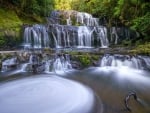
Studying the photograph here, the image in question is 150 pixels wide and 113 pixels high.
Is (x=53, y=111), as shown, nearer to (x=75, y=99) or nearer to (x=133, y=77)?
(x=75, y=99)

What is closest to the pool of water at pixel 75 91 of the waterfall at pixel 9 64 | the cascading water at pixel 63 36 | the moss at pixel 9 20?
the waterfall at pixel 9 64

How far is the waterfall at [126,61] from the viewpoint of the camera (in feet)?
33.4

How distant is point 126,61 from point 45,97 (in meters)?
5.57

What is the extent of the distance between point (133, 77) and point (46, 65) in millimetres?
3689

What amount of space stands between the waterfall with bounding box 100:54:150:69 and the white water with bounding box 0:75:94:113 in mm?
3321

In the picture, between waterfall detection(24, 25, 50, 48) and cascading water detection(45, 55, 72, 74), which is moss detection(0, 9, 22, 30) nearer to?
waterfall detection(24, 25, 50, 48)

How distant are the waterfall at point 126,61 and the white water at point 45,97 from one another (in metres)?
3.32

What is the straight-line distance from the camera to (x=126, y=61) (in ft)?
33.9

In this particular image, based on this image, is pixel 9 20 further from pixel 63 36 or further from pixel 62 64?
pixel 62 64

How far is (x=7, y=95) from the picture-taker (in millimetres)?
6027

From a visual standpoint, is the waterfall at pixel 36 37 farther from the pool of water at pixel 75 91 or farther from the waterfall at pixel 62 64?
the pool of water at pixel 75 91

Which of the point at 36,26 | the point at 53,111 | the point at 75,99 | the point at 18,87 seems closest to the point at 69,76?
the point at 18,87

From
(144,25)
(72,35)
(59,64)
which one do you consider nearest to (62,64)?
(59,64)

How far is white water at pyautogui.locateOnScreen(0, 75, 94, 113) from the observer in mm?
5035
